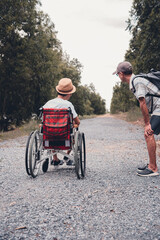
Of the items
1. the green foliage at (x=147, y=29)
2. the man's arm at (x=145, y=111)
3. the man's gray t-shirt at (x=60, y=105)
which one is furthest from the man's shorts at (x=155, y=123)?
the green foliage at (x=147, y=29)

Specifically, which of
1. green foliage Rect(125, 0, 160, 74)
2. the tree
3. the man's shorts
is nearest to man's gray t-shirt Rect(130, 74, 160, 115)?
A: the man's shorts

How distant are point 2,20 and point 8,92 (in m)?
4.97

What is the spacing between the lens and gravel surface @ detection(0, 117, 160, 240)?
2.09 metres

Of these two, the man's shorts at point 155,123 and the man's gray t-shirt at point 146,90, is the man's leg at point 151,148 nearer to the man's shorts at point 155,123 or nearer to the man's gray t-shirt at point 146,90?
the man's shorts at point 155,123

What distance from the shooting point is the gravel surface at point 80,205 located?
6.85 feet

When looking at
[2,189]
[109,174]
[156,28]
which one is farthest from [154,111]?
[156,28]

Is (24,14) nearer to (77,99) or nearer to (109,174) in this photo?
(109,174)

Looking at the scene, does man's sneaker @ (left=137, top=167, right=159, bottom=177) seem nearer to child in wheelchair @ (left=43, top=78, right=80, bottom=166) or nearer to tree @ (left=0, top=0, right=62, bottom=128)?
child in wheelchair @ (left=43, top=78, right=80, bottom=166)

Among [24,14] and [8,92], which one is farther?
[8,92]

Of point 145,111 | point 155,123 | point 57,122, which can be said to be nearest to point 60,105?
point 57,122

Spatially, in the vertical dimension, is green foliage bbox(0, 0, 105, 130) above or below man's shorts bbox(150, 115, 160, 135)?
above

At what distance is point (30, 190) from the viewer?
3.26m

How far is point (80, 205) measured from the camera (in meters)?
2.71

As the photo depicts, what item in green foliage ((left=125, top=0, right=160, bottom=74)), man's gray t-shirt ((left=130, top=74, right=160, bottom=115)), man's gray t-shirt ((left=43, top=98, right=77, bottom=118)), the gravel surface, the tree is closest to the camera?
the gravel surface
